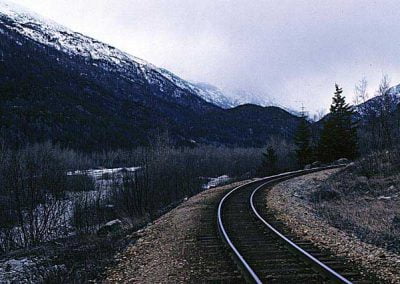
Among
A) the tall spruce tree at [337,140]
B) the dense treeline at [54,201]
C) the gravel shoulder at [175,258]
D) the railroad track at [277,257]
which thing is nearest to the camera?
the railroad track at [277,257]

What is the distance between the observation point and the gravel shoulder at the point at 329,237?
737 centimetres

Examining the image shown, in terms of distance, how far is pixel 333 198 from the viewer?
1986 centimetres

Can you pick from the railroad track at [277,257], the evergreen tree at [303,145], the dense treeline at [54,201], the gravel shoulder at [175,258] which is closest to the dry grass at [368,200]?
the railroad track at [277,257]

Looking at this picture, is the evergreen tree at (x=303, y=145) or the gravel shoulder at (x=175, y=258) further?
the evergreen tree at (x=303, y=145)

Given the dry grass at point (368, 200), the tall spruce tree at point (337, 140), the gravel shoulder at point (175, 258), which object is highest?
the tall spruce tree at point (337, 140)

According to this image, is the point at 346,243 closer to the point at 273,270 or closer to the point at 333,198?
the point at 273,270

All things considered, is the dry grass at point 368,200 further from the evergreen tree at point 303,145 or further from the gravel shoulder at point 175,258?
the evergreen tree at point 303,145

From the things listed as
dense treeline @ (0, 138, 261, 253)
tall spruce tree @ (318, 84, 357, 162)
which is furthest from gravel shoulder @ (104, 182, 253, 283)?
tall spruce tree @ (318, 84, 357, 162)

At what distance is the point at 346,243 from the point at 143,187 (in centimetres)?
2364

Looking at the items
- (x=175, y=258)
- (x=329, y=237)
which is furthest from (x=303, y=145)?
(x=175, y=258)

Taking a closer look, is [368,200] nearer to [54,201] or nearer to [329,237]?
[329,237]

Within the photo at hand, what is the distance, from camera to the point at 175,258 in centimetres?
907

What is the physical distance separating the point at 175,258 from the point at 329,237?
4171 millimetres

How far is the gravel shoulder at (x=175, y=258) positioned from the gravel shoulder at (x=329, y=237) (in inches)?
99.6
